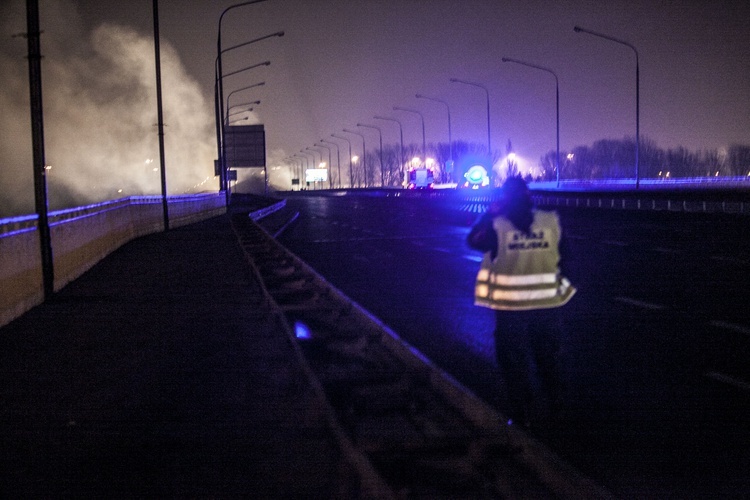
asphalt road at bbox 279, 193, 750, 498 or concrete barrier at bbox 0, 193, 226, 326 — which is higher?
concrete barrier at bbox 0, 193, 226, 326

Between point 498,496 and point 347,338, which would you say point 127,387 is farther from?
point 498,496

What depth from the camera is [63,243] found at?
761 inches

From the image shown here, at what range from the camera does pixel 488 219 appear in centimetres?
714

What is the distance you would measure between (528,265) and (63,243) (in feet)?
46.1

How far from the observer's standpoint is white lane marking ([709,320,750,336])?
11325 millimetres

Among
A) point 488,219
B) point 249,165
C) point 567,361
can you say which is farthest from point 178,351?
point 249,165

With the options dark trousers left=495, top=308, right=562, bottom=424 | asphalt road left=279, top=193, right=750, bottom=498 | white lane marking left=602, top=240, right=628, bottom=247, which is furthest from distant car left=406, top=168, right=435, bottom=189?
dark trousers left=495, top=308, right=562, bottom=424

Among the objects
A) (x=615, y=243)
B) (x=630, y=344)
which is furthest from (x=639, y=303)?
(x=615, y=243)

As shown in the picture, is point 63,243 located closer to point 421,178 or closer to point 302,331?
point 302,331

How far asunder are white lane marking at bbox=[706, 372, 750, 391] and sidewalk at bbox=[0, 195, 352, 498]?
3.49 meters

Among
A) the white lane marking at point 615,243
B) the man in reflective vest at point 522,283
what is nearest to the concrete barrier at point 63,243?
the man in reflective vest at point 522,283

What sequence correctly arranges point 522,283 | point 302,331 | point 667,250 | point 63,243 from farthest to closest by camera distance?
point 667,250
point 63,243
point 302,331
point 522,283

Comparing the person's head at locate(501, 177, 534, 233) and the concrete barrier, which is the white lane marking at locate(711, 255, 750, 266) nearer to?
the concrete barrier

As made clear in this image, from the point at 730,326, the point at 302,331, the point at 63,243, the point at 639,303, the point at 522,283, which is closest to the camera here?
the point at 522,283
